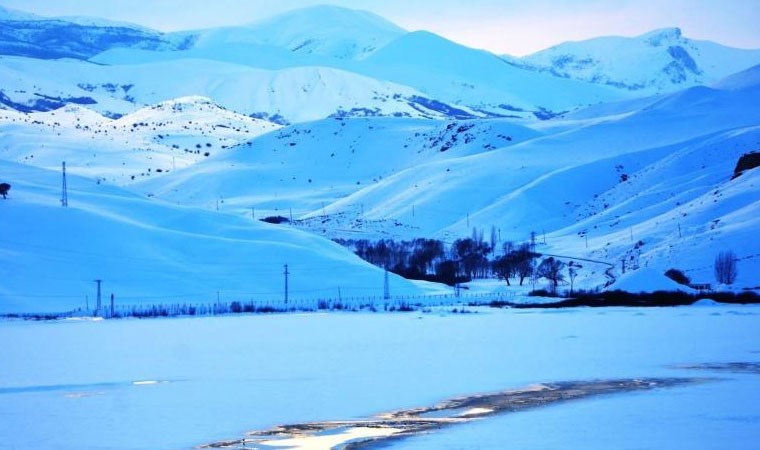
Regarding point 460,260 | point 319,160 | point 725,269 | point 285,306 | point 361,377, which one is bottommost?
point 361,377

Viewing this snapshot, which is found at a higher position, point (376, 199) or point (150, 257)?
point (376, 199)

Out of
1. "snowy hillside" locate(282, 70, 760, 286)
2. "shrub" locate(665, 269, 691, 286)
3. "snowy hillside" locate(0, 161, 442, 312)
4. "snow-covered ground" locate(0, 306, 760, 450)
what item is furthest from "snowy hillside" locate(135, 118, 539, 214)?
"snow-covered ground" locate(0, 306, 760, 450)

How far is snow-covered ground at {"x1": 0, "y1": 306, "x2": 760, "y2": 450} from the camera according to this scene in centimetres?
2172

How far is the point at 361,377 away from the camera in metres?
29.5

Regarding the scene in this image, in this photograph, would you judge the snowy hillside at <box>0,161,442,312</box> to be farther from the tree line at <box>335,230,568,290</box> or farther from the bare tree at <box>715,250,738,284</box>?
the bare tree at <box>715,250,738,284</box>

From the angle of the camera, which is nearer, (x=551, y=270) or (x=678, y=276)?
(x=678, y=276)

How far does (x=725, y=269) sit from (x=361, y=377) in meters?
46.6

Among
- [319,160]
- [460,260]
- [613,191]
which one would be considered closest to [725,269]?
[460,260]

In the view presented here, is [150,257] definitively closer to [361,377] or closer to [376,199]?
[361,377]

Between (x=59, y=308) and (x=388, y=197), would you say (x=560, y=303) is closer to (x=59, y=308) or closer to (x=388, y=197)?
(x=59, y=308)

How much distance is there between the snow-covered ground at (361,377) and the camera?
21719 mm

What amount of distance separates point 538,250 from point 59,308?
162ft

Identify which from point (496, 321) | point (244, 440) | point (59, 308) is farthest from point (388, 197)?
point (244, 440)

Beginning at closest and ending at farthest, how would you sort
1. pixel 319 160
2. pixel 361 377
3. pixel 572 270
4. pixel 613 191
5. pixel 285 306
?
pixel 361 377, pixel 285 306, pixel 572 270, pixel 613 191, pixel 319 160
